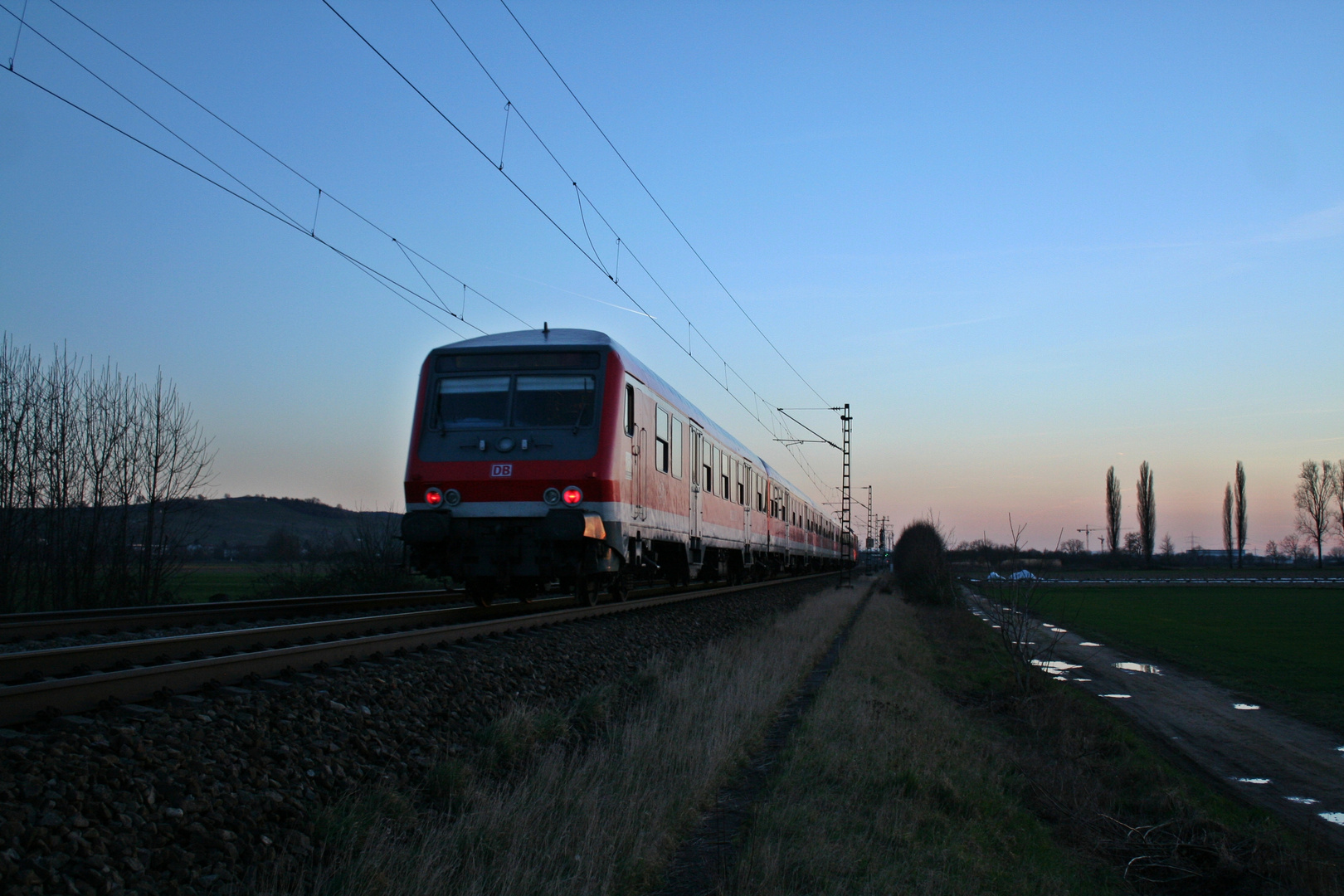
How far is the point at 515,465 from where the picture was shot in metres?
10.5

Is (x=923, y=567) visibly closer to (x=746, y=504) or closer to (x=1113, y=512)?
(x=746, y=504)

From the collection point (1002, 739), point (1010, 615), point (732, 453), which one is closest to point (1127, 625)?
point (732, 453)

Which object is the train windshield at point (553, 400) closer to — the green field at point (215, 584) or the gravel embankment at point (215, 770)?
the gravel embankment at point (215, 770)

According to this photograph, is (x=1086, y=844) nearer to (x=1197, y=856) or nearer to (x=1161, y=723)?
(x=1197, y=856)

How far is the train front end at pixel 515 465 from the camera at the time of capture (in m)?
10.3

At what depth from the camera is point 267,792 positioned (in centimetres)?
381

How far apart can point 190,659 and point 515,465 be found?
4734 millimetres

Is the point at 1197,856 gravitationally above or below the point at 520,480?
below

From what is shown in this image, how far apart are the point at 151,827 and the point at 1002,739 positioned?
29.2 feet

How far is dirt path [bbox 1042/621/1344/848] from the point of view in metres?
8.34

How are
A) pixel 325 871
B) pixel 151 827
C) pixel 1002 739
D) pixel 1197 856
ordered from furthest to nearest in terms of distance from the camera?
pixel 1002 739 → pixel 1197 856 → pixel 325 871 → pixel 151 827

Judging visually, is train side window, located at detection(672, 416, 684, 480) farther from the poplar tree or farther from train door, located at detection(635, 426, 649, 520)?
the poplar tree

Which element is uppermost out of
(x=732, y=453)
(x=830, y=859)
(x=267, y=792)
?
(x=732, y=453)

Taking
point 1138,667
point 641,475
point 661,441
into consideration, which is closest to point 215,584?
point 661,441
